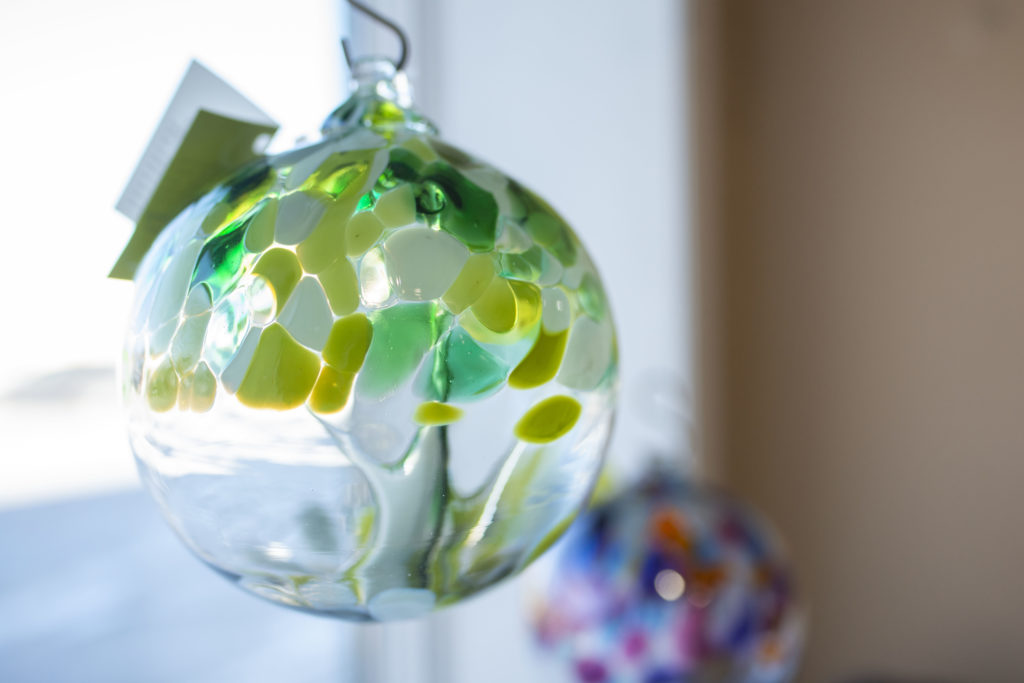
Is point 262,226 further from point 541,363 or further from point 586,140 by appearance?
point 586,140

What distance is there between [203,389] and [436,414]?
0.08 meters

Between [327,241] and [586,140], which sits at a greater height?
[586,140]

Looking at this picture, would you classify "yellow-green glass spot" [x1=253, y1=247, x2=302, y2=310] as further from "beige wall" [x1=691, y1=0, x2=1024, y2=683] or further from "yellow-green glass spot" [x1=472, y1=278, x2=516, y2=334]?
"beige wall" [x1=691, y1=0, x2=1024, y2=683]

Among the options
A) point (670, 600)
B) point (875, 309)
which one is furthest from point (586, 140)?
point (670, 600)

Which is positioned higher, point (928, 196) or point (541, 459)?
point (928, 196)

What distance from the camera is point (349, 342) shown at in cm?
29

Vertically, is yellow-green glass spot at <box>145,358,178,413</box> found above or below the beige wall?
below

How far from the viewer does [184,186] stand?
1.39 ft

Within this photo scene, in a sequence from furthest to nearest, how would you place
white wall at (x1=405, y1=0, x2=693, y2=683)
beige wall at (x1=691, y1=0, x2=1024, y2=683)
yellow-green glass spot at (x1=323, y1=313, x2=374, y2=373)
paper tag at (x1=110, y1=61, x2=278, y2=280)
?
beige wall at (x1=691, y1=0, x2=1024, y2=683)
white wall at (x1=405, y1=0, x2=693, y2=683)
paper tag at (x1=110, y1=61, x2=278, y2=280)
yellow-green glass spot at (x1=323, y1=313, x2=374, y2=373)

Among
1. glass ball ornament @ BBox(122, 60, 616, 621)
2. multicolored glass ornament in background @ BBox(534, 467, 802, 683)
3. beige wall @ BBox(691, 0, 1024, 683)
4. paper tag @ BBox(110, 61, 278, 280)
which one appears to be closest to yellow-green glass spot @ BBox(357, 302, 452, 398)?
glass ball ornament @ BBox(122, 60, 616, 621)

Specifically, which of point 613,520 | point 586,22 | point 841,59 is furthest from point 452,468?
point 841,59

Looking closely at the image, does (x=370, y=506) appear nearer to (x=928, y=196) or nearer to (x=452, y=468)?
(x=452, y=468)

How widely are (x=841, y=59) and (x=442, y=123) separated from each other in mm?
1088

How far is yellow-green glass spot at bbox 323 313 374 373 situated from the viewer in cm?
29
